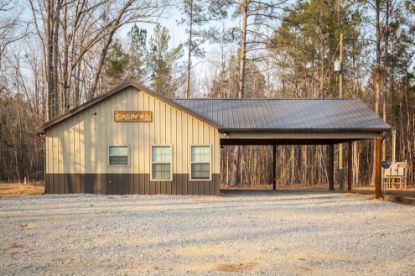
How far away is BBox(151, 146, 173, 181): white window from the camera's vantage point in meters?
16.0

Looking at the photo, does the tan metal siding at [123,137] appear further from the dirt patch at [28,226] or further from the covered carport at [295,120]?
the dirt patch at [28,226]

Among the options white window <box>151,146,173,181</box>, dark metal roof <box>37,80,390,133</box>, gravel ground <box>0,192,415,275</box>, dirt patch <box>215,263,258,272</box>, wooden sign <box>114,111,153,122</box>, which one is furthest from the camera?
white window <box>151,146,173,181</box>

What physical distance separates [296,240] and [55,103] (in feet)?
62.1

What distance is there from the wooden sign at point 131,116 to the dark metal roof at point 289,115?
6.65 feet

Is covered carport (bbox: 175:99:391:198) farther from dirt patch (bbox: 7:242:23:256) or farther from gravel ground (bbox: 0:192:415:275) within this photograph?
dirt patch (bbox: 7:242:23:256)

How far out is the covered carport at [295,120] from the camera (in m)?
15.3

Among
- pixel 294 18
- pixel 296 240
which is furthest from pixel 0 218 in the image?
pixel 294 18

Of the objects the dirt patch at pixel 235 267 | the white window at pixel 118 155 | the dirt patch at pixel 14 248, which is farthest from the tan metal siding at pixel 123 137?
the dirt patch at pixel 235 267

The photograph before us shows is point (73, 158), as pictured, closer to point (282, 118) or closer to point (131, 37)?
point (282, 118)

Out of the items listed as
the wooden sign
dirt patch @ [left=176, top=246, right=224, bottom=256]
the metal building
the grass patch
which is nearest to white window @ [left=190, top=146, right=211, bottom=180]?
the metal building

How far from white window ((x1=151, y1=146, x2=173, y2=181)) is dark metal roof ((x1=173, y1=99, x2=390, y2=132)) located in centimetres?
199

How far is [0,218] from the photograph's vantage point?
410 inches

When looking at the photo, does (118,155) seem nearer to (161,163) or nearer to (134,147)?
(134,147)

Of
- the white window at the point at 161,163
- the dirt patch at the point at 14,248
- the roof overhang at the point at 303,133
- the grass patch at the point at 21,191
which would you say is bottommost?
the grass patch at the point at 21,191
